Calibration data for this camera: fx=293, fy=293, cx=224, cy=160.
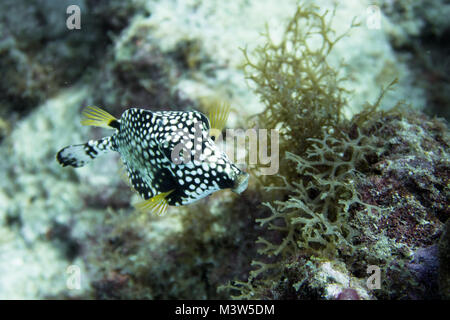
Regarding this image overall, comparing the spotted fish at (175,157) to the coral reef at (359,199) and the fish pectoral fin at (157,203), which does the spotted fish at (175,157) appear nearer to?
the fish pectoral fin at (157,203)

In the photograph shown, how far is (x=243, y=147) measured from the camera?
4145 mm

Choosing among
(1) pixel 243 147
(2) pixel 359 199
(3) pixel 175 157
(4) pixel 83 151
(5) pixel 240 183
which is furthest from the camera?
(1) pixel 243 147

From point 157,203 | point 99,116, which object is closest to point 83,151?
point 99,116

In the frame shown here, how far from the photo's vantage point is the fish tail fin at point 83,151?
10.2 ft

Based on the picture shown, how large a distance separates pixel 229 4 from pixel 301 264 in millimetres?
5143

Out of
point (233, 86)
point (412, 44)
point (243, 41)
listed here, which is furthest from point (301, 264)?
point (412, 44)

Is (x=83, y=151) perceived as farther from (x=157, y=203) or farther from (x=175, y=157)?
(x=175, y=157)

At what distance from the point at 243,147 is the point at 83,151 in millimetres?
2045

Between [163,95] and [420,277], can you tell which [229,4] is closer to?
[163,95]

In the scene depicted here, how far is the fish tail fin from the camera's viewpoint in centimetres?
310

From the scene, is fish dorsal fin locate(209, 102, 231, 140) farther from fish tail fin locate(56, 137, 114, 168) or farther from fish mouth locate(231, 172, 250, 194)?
fish tail fin locate(56, 137, 114, 168)

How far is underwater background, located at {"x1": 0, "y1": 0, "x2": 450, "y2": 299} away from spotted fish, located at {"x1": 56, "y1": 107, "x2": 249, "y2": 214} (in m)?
0.41

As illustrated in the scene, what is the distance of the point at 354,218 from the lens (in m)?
2.49

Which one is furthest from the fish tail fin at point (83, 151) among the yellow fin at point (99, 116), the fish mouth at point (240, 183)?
the fish mouth at point (240, 183)
